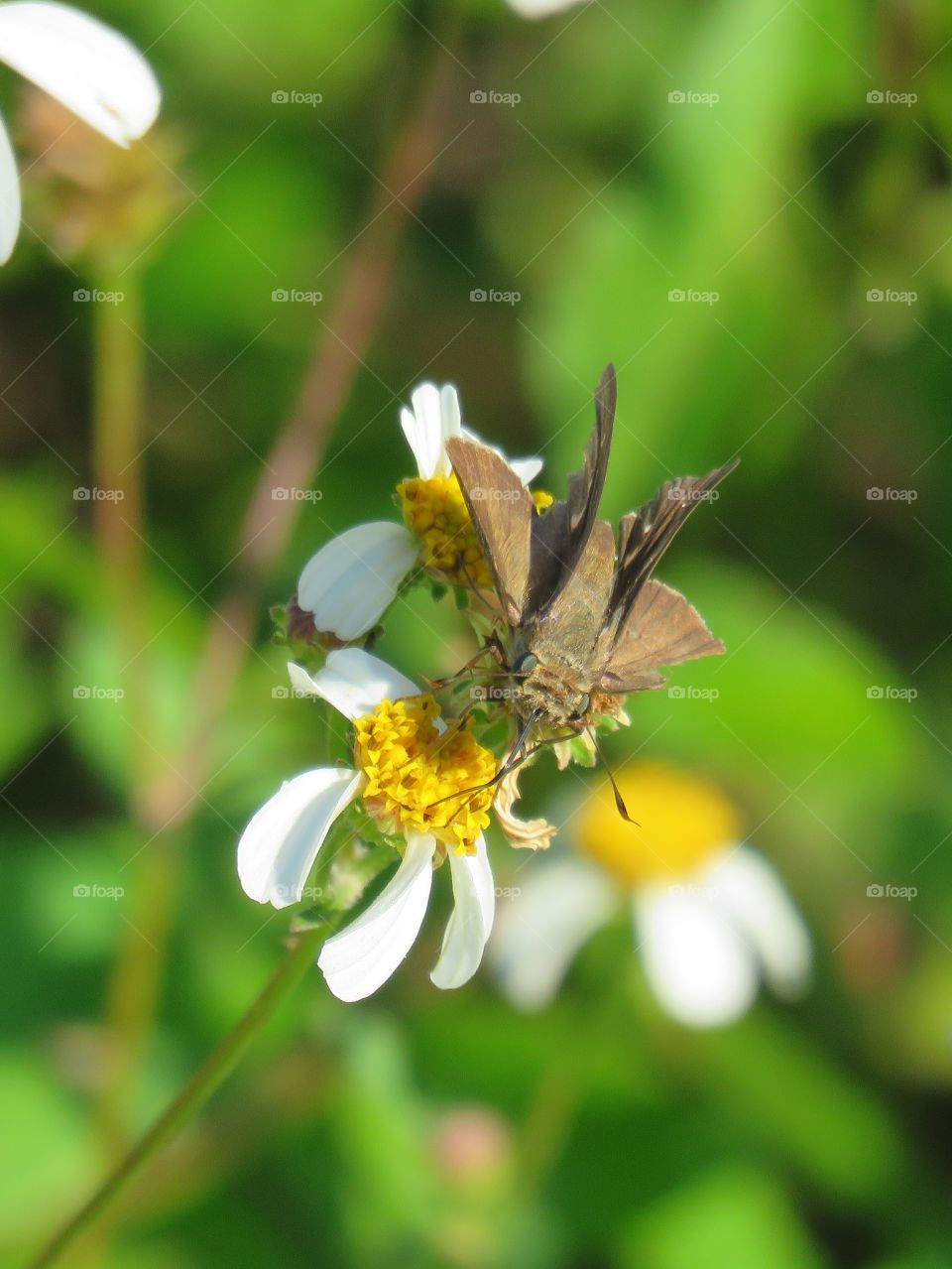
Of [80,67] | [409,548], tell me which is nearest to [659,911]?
[409,548]

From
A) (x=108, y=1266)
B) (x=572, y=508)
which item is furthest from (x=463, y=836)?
(x=108, y=1266)

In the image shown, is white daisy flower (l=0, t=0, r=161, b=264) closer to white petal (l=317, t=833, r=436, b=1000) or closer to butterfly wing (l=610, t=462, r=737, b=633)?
butterfly wing (l=610, t=462, r=737, b=633)

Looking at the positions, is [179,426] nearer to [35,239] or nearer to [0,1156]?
[35,239]

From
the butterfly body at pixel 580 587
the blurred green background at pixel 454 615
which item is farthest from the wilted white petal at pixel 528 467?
the blurred green background at pixel 454 615

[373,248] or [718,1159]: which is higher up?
[373,248]

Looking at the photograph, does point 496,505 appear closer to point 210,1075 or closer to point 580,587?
point 580,587

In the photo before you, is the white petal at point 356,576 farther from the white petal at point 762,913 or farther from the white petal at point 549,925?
the white petal at point 762,913
